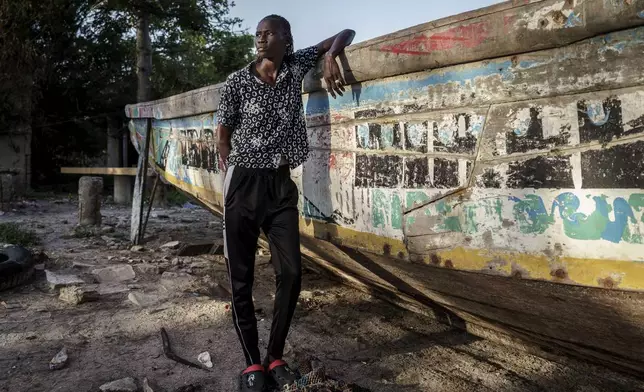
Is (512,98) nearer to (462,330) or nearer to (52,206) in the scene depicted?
(462,330)

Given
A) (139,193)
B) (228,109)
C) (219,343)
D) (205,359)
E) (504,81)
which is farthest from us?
(139,193)

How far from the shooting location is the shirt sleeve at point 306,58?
256 centimetres

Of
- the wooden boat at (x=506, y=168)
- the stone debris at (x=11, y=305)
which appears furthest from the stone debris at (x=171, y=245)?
the wooden boat at (x=506, y=168)

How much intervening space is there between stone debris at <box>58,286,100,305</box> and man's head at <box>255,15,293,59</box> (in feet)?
7.24

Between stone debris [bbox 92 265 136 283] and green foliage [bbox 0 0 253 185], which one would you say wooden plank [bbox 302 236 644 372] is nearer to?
stone debris [bbox 92 265 136 283]

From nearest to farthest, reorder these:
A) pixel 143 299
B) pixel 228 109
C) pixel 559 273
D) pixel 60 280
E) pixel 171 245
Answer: pixel 559 273
pixel 228 109
pixel 143 299
pixel 60 280
pixel 171 245

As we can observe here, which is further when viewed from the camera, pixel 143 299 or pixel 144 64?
pixel 144 64

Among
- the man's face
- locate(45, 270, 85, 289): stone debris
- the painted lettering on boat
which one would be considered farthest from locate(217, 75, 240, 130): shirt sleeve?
locate(45, 270, 85, 289): stone debris

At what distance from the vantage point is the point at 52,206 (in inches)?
390

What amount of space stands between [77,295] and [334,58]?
239 centimetres

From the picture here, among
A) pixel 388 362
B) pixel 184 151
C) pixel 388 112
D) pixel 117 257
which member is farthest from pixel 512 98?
pixel 117 257

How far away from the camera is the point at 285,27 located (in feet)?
7.98

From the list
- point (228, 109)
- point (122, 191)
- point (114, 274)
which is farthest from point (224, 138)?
point (122, 191)

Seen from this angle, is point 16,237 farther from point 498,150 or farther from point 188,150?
point 498,150
